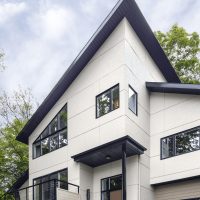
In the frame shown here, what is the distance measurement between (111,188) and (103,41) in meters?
6.31

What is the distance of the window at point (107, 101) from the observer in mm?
15836

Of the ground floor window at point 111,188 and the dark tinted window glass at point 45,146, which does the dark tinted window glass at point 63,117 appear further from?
the ground floor window at point 111,188

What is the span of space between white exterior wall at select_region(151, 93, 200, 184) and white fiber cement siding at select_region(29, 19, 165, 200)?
12.9 inches

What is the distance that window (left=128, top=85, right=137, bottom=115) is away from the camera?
52.0ft

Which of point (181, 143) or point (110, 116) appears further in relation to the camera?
point (110, 116)

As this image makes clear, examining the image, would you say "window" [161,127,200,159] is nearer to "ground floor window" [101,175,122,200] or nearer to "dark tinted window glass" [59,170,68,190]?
"ground floor window" [101,175,122,200]

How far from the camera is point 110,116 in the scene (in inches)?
623

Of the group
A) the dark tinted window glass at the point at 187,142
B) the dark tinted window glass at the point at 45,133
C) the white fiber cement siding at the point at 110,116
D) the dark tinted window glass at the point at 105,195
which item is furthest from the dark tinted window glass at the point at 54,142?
the dark tinted window glass at the point at 187,142

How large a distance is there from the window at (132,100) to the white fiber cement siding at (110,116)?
244 mm

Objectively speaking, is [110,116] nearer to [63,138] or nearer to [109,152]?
[109,152]

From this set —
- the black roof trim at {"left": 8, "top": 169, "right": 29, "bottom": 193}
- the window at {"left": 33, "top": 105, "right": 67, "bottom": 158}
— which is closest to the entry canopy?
the window at {"left": 33, "top": 105, "right": 67, "bottom": 158}

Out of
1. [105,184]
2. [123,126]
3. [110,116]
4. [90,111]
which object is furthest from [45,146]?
[123,126]

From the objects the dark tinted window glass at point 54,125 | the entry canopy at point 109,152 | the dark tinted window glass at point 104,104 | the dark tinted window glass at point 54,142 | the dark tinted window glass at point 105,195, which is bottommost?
the dark tinted window glass at point 105,195

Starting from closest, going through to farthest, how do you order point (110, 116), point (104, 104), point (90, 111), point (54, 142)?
1. point (110, 116)
2. point (104, 104)
3. point (90, 111)
4. point (54, 142)
